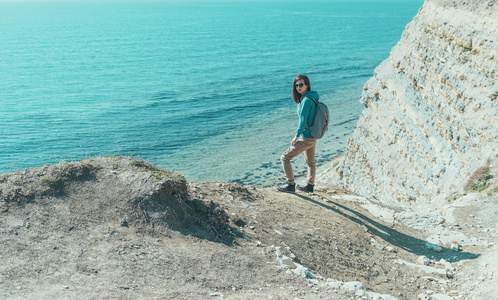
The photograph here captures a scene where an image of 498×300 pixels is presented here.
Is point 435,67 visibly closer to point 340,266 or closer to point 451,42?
point 451,42

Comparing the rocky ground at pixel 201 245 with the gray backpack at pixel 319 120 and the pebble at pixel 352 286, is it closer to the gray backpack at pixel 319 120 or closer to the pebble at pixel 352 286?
the pebble at pixel 352 286

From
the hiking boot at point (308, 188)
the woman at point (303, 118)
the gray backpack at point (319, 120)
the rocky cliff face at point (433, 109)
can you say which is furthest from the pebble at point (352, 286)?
the rocky cliff face at point (433, 109)

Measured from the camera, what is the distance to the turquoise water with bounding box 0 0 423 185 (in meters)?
32.4

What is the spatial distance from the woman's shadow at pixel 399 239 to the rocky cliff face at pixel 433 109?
3.19m

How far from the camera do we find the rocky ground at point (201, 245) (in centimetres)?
629

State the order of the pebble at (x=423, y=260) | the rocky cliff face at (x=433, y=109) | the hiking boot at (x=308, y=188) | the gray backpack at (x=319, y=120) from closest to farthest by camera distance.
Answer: the pebble at (x=423, y=260) → the gray backpack at (x=319, y=120) → the hiking boot at (x=308, y=188) → the rocky cliff face at (x=433, y=109)

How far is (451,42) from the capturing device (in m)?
14.5

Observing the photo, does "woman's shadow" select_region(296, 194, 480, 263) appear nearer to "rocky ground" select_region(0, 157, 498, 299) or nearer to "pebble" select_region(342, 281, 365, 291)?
"rocky ground" select_region(0, 157, 498, 299)

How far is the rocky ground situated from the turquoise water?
64.1 inches

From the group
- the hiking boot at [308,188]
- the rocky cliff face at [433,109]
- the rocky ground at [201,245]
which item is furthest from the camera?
the rocky cliff face at [433,109]

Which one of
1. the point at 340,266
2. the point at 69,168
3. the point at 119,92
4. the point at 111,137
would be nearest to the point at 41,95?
the point at 119,92

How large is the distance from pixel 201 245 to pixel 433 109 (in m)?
11.7

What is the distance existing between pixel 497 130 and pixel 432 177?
330 centimetres

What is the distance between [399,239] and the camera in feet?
33.3
